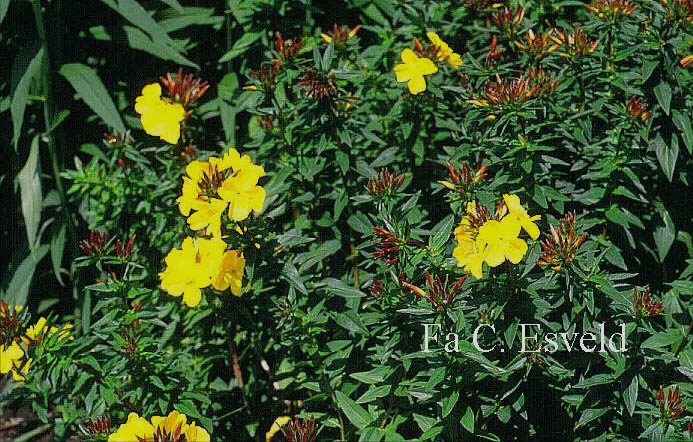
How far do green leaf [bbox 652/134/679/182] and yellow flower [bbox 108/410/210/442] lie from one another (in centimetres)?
184

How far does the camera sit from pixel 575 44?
2602 millimetres

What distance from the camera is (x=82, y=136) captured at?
3.60 m

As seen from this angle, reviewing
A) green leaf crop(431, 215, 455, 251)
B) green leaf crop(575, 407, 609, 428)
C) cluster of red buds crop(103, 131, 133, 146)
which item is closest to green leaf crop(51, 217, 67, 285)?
cluster of red buds crop(103, 131, 133, 146)

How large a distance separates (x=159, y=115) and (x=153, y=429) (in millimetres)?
1220

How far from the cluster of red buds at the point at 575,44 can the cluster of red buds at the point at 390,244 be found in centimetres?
97

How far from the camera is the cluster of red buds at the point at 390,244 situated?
7.13 feet

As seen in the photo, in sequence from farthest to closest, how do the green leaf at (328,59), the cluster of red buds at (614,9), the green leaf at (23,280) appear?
1. the green leaf at (23,280)
2. the cluster of red buds at (614,9)
3. the green leaf at (328,59)

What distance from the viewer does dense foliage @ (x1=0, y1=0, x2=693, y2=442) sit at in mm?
2186

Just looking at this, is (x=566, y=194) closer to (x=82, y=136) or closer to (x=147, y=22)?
(x=147, y=22)

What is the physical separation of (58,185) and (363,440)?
6.58 feet

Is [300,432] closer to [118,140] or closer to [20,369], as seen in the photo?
[20,369]

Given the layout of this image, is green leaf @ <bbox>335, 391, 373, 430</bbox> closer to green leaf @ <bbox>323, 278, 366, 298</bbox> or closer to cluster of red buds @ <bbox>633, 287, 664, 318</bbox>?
green leaf @ <bbox>323, 278, 366, 298</bbox>

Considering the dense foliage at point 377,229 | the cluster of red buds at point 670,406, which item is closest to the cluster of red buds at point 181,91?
the dense foliage at point 377,229

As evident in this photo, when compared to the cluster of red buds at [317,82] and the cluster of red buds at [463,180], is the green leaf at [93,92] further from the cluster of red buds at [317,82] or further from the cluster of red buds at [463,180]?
the cluster of red buds at [463,180]
